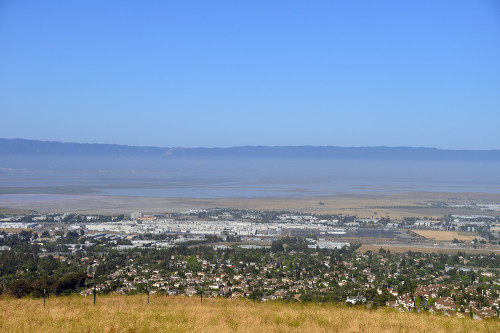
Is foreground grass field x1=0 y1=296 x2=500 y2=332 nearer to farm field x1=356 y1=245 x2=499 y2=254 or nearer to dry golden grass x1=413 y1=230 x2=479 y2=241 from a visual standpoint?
farm field x1=356 y1=245 x2=499 y2=254

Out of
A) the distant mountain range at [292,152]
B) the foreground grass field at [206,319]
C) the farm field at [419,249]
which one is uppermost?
the distant mountain range at [292,152]

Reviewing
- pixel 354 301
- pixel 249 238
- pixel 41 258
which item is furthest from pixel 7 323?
pixel 249 238

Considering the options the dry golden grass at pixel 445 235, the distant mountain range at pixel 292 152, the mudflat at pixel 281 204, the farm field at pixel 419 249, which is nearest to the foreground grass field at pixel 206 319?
the farm field at pixel 419 249

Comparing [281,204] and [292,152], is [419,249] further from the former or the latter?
[292,152]

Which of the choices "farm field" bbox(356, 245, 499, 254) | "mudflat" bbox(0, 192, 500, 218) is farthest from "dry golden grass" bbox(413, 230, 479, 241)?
"mudflat" bbox(0, 192, 500, 218)

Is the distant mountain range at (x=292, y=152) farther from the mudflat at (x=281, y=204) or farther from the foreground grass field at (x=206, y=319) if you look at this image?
the foreground grass field at (x=206, y=319)

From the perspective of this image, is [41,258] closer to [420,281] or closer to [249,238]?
[249,238]
